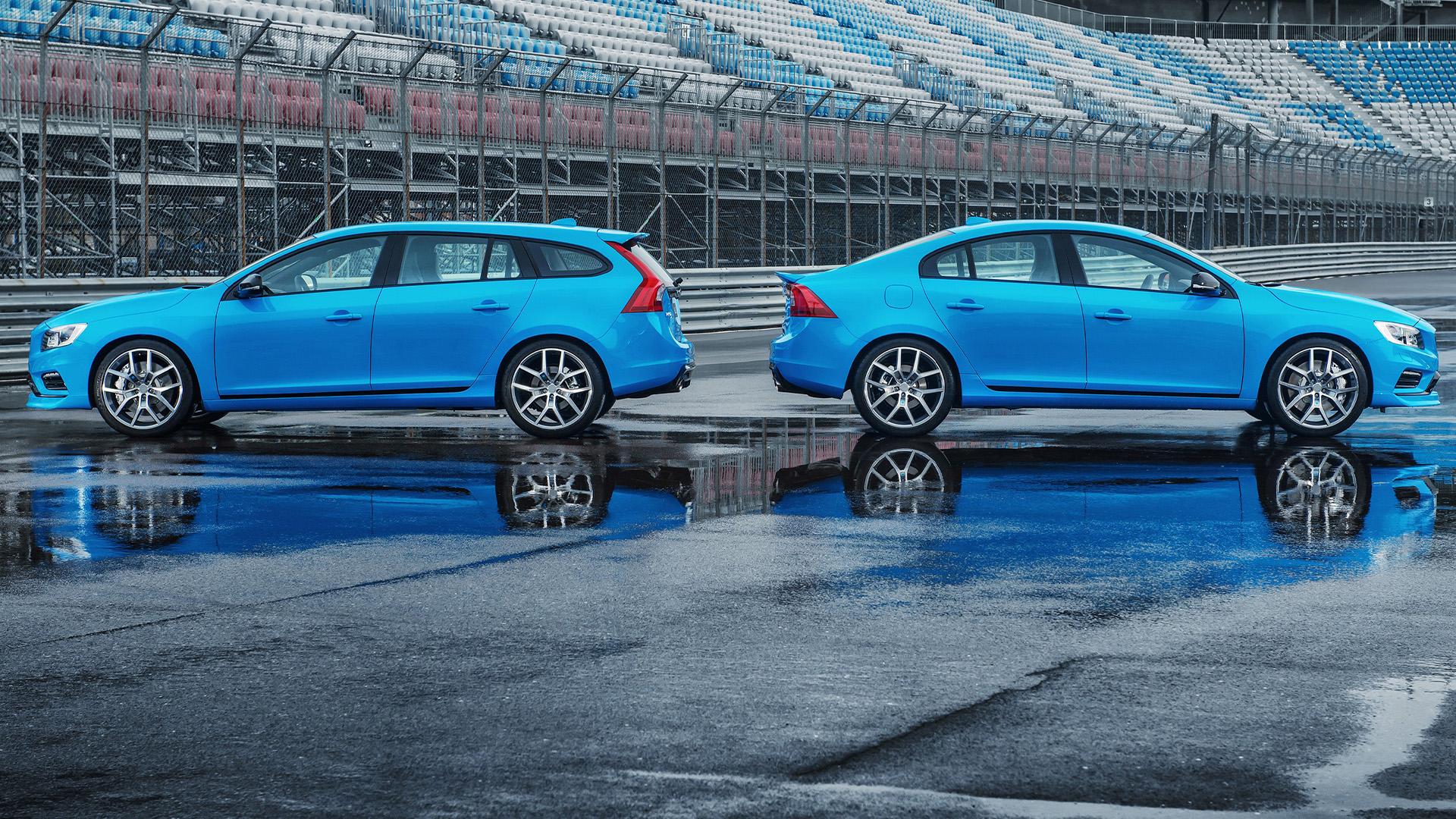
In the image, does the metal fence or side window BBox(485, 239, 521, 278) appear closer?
side window BBox(485, 239, 521, 278)

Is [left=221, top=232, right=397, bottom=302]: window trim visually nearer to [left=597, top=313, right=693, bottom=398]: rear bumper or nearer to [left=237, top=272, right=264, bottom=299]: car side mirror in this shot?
[left=237, top=272, right=264, bottom=299]: car side mirror

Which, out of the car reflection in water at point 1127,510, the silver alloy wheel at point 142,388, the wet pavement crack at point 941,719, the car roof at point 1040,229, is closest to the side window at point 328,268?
the silver alloy wheel at point 142,388

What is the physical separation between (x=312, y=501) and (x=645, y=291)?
142 inches

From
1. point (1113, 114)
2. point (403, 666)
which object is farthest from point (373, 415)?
point (1113, 114)

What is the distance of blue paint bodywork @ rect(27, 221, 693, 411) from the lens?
11938 mm

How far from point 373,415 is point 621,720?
916 cm

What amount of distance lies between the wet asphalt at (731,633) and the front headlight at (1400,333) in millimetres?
1079

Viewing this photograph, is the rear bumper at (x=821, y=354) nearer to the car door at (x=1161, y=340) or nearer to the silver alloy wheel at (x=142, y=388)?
the car door at (x=1161, y=340)

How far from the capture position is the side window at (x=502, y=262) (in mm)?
12102

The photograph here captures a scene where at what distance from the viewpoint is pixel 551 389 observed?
1198 cm

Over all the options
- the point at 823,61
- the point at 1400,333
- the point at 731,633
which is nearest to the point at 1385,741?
the point at 731,633

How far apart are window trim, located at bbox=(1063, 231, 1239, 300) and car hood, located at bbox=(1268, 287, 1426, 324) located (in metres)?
0.39

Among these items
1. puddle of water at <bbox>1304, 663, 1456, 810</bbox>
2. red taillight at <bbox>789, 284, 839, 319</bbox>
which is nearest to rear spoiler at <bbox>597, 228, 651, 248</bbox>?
red taillight at <bbox>789, 284, 839, 319</bbox>

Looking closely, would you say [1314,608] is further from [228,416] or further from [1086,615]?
[228,416]
